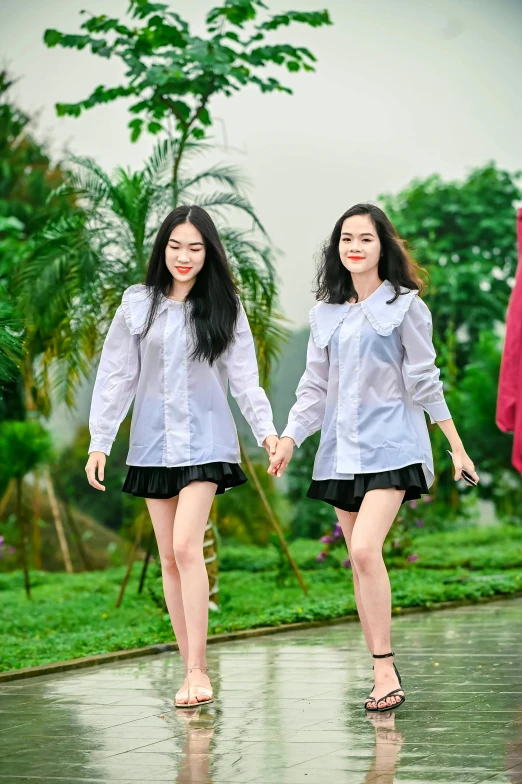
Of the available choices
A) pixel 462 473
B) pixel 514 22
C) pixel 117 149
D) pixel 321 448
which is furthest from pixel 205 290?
pixel 514 22

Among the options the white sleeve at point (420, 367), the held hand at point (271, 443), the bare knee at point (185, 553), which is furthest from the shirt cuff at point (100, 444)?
the white sleeve at point (420, 367)

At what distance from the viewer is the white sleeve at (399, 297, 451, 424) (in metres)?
4.34

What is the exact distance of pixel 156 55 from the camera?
8695mm

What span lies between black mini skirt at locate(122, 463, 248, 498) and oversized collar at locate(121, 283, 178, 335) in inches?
21.3

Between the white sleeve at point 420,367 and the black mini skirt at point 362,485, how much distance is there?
221mm

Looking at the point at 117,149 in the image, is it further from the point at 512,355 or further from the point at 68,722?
the point at 68,722

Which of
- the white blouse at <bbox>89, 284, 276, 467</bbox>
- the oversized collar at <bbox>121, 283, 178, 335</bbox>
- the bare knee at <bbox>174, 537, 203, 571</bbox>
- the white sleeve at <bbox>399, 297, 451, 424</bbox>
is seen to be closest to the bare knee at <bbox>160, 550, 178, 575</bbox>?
the bare knee at <bbox>174, 537, 203, 571</bbox>

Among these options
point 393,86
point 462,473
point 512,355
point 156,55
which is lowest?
point 462,473

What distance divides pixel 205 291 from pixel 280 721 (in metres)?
1.66

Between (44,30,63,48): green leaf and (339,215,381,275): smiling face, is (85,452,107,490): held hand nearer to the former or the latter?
(339,215,381,275): smiling face

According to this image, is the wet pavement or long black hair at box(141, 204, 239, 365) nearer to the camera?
the wet pavement

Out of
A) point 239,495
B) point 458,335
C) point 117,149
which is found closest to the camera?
point 239,495

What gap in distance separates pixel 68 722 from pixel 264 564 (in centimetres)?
814

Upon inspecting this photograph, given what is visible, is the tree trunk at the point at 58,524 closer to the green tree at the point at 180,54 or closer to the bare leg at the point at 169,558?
the green tree at the point at 180,54
